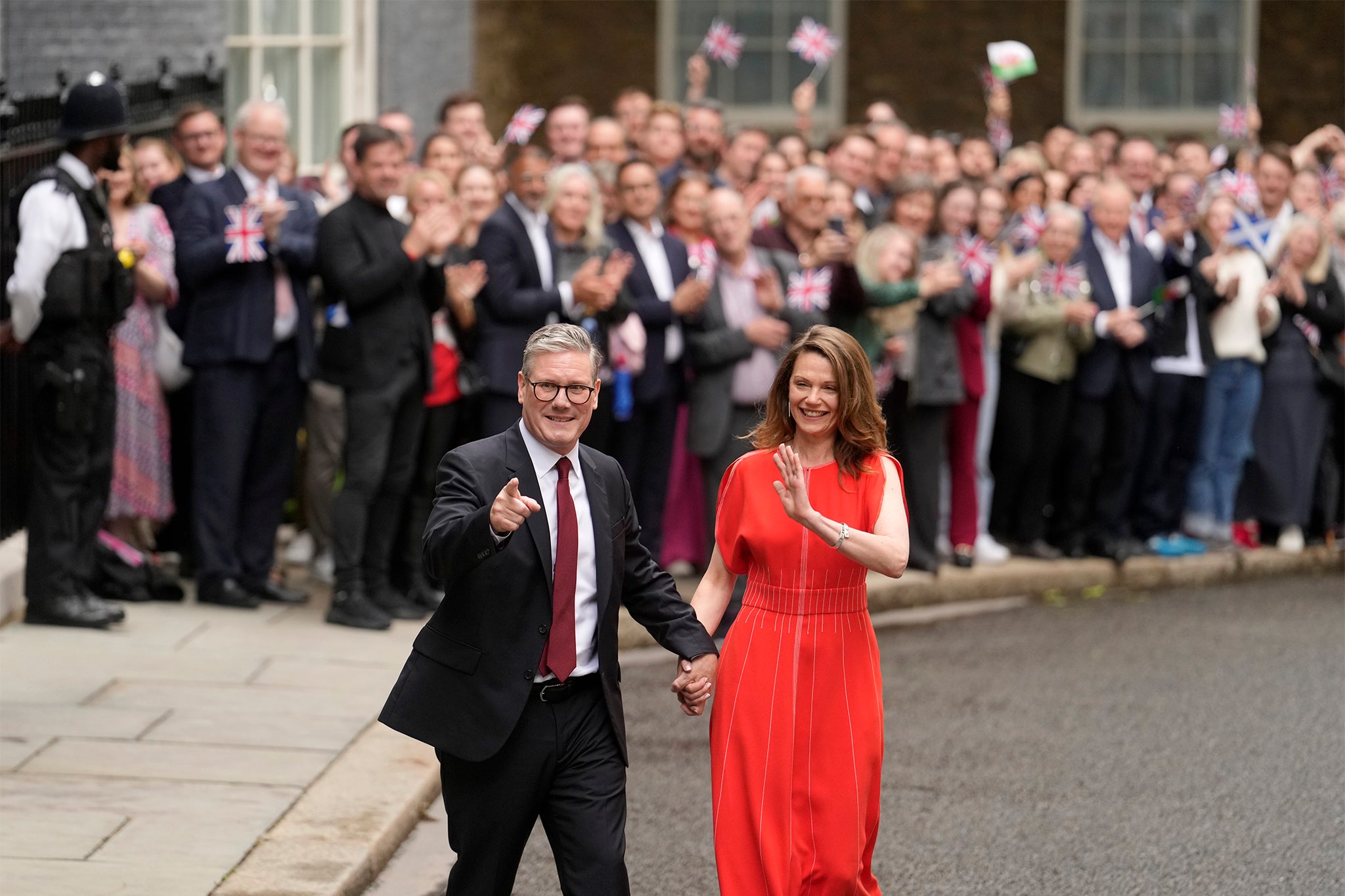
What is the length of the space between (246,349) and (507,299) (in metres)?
1.22

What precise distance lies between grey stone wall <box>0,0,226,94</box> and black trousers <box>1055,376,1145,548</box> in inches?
261

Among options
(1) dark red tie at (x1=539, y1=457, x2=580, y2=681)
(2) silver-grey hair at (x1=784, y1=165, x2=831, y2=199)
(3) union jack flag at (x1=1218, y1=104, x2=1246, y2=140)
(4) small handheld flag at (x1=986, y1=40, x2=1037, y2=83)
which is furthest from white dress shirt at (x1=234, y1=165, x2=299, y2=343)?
(3) union jack flag at (x1=1218, y1=104, x2=1246, y2=140)

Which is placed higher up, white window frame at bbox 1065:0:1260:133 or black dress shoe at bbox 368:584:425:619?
white window frame at bbox 1065:0:1260:133

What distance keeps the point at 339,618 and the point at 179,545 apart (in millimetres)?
1479

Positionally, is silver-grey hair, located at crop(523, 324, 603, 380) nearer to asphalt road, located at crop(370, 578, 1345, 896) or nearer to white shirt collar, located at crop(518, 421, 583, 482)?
white shirt collar, located at crop(518, 421, 583, 482)

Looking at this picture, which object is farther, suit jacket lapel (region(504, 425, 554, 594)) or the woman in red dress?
the woman in red dress

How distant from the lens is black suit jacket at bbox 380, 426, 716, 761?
4699 mm

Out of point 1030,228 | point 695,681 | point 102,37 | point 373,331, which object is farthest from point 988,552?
point 102,37

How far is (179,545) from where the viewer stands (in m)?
10.1

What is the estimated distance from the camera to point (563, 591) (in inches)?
187

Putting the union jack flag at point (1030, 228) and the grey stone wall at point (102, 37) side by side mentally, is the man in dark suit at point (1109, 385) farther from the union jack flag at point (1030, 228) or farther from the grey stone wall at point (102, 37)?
the grey stone wall at point (102, 37)

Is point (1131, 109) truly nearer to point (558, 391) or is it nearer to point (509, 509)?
point (558, 391)

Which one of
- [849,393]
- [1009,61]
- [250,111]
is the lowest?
[849,393]

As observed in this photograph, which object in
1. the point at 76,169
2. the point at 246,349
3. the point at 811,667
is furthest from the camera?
the point at 246,349
